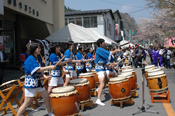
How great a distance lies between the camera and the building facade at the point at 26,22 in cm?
1199

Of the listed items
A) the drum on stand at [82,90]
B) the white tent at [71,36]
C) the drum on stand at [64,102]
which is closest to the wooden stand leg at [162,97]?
the drum on stand at [82,90]

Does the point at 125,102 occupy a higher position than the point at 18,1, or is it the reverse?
the point at 18,1

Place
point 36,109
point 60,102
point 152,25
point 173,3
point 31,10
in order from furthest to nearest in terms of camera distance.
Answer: point 152,25 < point 31,10 < point 173,3 < point 36,109 < point 60,102

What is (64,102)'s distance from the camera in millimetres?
3852

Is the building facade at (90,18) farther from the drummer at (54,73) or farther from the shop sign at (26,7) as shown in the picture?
the drummer at (54,73)

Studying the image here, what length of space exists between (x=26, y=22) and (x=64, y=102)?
41.7 feet

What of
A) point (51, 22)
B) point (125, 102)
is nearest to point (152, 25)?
point (51, 22)

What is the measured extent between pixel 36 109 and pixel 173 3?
29.7 ft

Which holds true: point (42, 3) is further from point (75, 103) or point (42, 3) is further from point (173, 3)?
point (75, 103)

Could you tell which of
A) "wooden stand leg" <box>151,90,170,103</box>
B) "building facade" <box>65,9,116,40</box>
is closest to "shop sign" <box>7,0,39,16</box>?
"wooden stand leg" <box>151,90,170,103</box>

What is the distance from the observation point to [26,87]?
157 inches

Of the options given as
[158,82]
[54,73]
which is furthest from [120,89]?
[54,73]

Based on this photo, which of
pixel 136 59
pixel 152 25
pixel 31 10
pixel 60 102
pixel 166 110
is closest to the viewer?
pixel 60 102

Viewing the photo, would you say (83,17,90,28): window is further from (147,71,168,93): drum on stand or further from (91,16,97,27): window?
(147,71,168,93): drum on stand
